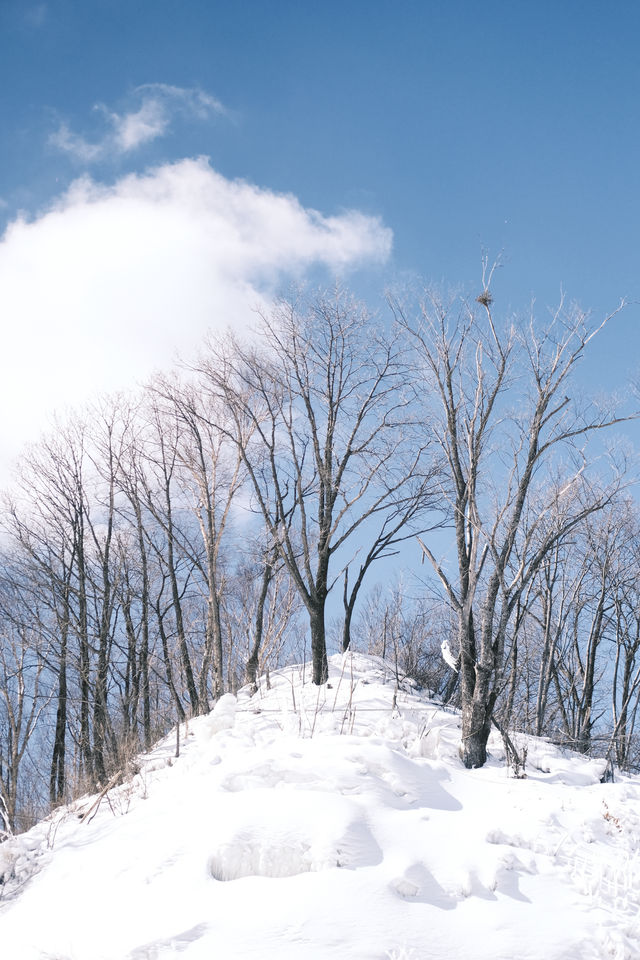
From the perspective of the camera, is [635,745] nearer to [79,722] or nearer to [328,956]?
[79,722]

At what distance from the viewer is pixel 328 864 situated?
4.96 metres

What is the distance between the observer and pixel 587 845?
19.2ft

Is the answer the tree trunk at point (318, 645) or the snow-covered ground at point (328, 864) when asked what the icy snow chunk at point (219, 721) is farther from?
the tree trunk at point (318, 645)

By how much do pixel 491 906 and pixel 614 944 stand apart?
31.9 inches

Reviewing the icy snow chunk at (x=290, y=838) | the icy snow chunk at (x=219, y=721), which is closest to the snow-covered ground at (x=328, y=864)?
the icy snow chunk at (x=290, y=838)

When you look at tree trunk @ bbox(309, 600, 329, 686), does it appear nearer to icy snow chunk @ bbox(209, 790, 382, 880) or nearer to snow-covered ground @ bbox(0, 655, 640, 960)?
snow-covered ground @ bbox(0, 655, 640, 960)

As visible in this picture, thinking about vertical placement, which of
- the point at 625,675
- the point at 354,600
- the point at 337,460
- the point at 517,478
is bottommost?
the point at 625,675

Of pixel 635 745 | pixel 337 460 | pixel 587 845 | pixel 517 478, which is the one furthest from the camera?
pixel 635 745

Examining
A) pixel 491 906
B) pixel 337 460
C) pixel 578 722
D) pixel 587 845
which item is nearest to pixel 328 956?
pixel 491 906

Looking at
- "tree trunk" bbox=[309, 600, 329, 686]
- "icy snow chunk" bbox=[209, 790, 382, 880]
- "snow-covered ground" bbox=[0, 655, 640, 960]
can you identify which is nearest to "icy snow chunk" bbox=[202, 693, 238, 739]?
"snow-covered ground" bbox=[0, 655, 640, 960]

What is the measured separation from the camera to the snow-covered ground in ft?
14.0

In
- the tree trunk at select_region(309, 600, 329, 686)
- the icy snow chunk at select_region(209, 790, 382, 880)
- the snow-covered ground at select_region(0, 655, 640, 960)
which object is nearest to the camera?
the snow-covered ground at select_region(0, 655, 640, 960)

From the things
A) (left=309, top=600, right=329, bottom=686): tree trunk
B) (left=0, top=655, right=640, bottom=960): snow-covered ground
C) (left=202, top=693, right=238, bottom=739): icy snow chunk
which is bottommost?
(left=0, top=655, right=640, bottom=960): snow-covered ground

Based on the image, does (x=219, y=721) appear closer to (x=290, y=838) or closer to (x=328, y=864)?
(x=290, y=838)
